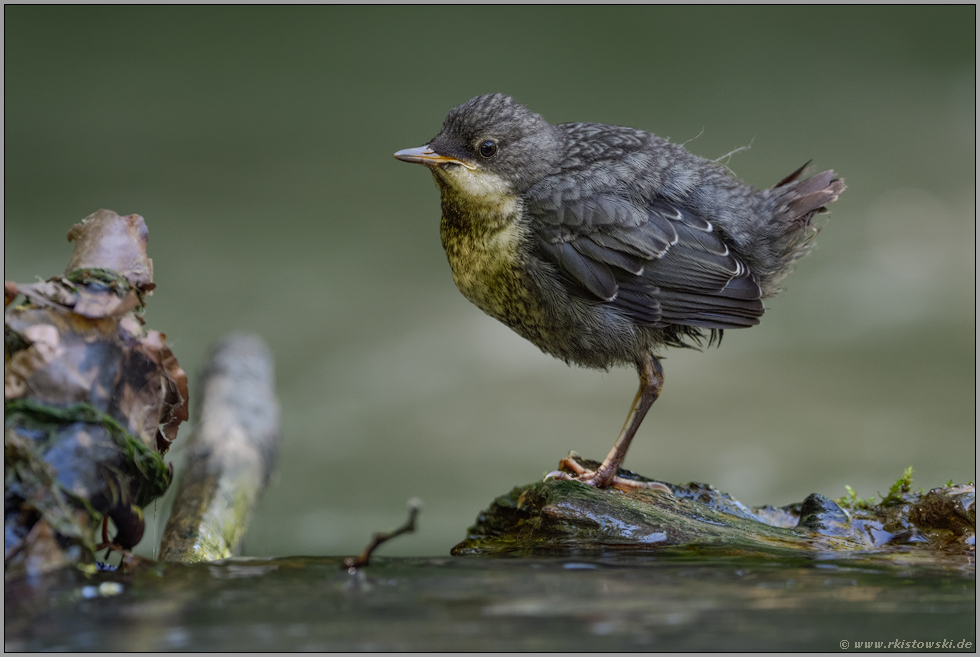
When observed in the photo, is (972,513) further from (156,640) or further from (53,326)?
(53,326)

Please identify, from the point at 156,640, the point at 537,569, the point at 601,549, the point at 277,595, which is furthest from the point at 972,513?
the point at 156,640

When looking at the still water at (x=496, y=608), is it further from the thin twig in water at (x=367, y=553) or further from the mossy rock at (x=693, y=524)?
the mossy rock at (x=693, y=524)

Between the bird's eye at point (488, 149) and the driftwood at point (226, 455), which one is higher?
the bird's eye at point (488, 149)

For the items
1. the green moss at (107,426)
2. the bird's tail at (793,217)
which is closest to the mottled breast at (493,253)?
the bird's tail at (793,217)

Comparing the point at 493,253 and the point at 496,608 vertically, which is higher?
the point at 493,253

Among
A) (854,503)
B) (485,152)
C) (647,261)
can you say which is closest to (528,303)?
(647,261)

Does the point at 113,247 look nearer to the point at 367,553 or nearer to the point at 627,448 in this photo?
the point at 367,553

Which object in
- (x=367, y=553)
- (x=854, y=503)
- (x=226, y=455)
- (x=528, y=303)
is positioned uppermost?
(x=528, y=303)
